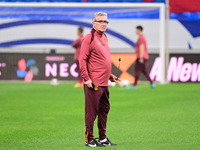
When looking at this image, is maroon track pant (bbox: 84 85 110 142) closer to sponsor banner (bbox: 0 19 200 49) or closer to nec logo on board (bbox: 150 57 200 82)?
nec logo on board (bbox: 150 57 200 82)

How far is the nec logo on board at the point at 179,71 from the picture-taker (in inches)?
720

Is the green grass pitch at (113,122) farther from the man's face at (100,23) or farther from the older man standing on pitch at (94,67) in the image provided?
the man's face at (100,23)

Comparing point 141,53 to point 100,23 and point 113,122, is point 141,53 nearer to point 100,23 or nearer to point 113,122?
point 113,122

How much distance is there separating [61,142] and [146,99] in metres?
6.29

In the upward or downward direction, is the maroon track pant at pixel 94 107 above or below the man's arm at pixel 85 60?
below

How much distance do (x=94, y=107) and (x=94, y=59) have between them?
662 mm

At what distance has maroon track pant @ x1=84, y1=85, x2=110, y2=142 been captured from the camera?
237 inches

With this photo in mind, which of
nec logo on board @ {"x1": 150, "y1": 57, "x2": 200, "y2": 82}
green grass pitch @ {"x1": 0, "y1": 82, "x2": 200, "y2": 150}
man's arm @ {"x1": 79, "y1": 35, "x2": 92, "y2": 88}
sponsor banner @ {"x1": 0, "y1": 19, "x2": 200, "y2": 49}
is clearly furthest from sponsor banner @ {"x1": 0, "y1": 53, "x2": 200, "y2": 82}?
man's arm @ {"x1": 79, "y1": 35, "x2": 92, "y2": 88}

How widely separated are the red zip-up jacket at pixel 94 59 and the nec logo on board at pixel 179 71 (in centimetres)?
1262

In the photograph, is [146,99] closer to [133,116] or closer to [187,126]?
[133,116]

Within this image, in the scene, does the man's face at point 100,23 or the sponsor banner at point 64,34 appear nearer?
the man's face at point 100,23

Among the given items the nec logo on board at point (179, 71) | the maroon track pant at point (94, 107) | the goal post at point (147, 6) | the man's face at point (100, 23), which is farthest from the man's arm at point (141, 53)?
the man's face at point (100, 23)

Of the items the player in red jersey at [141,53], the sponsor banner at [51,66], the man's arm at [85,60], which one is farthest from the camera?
the sponsor banner at [51,66]

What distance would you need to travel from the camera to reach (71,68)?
18984mm
